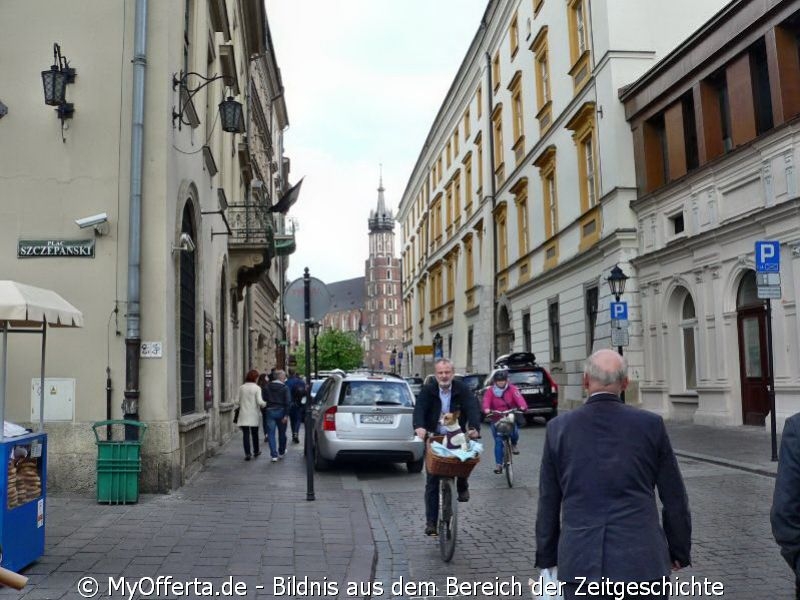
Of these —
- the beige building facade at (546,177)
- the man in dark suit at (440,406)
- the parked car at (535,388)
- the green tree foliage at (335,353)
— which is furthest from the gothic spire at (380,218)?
the man in dark suit at (440,406)

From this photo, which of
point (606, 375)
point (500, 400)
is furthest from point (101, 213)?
point (606, 375)

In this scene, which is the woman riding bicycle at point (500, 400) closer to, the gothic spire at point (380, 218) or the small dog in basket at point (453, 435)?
the small dog in basket at point (453, 435)

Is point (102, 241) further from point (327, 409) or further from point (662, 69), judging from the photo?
point (662, 69)

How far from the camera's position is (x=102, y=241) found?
10.4 metres

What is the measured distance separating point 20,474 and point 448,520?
3518mm

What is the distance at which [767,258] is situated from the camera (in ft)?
41.7

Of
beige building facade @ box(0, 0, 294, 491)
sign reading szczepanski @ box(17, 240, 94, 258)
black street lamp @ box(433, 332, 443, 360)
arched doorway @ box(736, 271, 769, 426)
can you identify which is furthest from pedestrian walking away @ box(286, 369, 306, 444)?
black street lamp @ box(433, 332, 443, 360)

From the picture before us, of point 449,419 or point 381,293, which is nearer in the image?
point 449,419

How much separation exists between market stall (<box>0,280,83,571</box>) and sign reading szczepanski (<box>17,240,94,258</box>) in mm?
3537

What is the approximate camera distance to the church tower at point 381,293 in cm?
15086

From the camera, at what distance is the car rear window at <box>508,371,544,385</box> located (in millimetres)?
21906

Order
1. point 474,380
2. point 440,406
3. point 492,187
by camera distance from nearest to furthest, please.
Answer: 1. point 440,406
2. point 474,380
3. point 492,187

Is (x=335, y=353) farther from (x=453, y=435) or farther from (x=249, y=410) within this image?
(x=453, y=435)

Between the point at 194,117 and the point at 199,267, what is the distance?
2572mm
